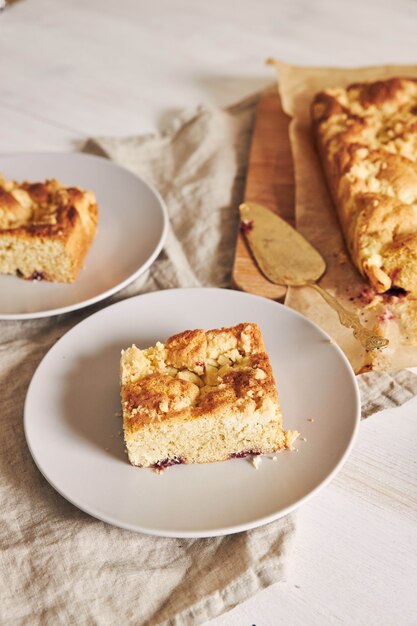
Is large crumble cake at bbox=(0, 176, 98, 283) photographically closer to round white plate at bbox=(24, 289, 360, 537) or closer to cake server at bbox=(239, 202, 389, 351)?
round white plate at bbox=(24, 289, 360, 537)

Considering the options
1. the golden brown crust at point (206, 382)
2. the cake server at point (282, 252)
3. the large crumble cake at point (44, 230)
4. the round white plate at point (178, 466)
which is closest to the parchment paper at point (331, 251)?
the cake server at point (282, 252)

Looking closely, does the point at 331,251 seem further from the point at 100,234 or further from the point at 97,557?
the point at 97,557

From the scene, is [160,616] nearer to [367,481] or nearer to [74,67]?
[367,481]

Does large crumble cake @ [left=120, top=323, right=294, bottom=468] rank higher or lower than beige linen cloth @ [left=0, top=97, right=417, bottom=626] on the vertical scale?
higher

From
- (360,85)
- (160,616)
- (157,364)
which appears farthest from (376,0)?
(160,616)

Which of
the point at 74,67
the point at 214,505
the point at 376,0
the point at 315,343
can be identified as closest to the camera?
the point at 214,505

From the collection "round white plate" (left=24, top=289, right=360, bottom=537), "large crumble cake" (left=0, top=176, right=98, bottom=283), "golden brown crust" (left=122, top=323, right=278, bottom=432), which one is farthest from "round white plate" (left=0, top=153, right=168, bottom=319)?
"golden brown crust" (left=122, top=323, right=278, bottom=432)
